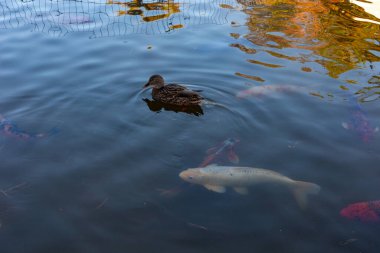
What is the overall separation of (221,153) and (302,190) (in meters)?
1.44

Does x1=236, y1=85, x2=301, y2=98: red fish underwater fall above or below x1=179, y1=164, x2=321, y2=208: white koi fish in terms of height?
above

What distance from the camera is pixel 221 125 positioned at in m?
7.59

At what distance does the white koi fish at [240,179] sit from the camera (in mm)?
5848

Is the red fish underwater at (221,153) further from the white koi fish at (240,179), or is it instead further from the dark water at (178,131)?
the white koi fish at (240,179)

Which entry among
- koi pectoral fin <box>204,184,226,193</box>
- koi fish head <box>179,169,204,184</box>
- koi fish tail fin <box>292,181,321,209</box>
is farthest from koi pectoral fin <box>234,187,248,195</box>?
koi fish tail fin <box>292,181,321,209</box>

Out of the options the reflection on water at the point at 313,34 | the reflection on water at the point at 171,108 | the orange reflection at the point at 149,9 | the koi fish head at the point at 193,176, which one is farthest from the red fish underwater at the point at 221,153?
the orange reflection at the point at 149,9

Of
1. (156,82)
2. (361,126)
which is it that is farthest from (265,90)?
(156,82)

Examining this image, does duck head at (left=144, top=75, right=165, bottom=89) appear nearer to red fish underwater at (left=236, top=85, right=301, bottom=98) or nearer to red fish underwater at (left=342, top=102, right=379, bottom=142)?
red fish underwater at (left=236, top=85, right=301, bottom=98)

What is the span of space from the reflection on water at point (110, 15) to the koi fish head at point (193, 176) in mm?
7300

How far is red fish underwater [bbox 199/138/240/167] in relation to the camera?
6.61 m

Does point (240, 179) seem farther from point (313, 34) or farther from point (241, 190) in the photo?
point (313, 34)

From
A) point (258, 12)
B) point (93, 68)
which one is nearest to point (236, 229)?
point (93, 68)

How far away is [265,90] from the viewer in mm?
8711

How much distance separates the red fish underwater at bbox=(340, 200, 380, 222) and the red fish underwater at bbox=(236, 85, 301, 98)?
353 cm
